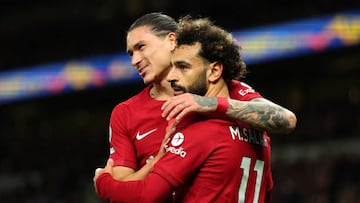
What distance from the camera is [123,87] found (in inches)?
641

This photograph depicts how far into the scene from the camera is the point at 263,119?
11.6ft

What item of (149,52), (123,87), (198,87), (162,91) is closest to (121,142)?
(162,91)

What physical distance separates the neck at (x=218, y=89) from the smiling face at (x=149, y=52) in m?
0.56

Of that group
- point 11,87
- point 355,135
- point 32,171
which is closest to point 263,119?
point 355,135

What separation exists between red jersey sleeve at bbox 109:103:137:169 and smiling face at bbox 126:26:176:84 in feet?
0.74

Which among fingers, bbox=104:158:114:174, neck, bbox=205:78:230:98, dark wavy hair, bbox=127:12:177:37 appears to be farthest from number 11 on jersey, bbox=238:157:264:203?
dark wavy hair, bbox=127:12:177:37

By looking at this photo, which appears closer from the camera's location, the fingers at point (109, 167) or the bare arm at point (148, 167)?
the bare arm at point (148, 167)

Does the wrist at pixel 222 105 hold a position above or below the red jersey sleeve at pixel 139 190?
above

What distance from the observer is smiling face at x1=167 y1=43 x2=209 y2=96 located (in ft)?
11.6

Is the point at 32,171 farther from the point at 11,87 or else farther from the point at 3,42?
the point at 3,42

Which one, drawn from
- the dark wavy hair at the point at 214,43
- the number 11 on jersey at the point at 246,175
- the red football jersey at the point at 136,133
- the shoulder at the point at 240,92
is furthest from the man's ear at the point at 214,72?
the red football jersey at the point at 136,133

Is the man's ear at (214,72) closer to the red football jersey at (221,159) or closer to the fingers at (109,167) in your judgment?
the red football jersey at (221,159)

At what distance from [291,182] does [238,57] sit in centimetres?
788

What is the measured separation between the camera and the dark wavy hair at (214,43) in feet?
11.8
